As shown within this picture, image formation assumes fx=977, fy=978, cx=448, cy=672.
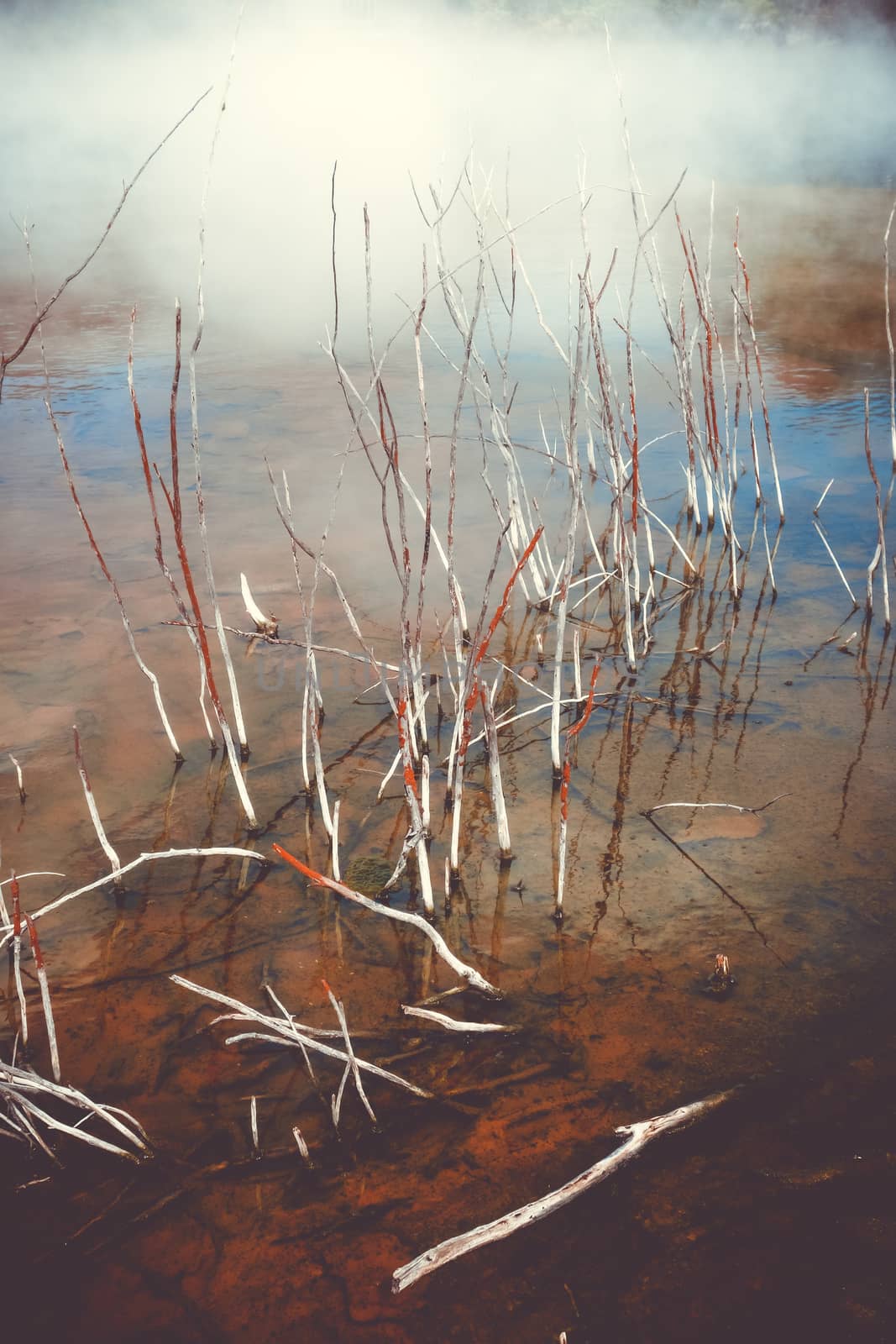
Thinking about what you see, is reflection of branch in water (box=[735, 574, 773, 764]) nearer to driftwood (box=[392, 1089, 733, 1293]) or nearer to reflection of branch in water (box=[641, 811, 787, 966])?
reflection of branch in water (box=[641, 811, 787, 966])

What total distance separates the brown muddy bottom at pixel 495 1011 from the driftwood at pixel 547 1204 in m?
0.03

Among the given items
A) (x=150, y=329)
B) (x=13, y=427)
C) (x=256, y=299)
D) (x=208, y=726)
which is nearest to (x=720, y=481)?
(x=208, y=726)

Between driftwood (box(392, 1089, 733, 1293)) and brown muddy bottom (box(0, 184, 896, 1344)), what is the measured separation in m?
0.03

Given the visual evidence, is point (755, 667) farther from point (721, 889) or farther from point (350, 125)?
point (350, 125)

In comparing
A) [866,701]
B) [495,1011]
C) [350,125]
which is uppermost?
[350,125]

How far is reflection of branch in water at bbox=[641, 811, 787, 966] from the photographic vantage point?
1.59 metres

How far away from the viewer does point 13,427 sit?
4.45 meters

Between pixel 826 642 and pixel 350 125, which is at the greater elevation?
pixel 350 125

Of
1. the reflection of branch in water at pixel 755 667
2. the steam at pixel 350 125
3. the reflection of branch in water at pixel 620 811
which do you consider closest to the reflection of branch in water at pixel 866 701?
the reflection of branch in water at pixel 755 667

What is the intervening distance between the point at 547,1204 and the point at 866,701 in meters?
1.51

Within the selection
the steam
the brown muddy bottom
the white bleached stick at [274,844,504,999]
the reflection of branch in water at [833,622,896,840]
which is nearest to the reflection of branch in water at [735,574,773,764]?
the brown muddy bottom

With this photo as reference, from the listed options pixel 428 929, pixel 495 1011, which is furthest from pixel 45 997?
pixel 495 1011

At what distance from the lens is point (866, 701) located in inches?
89.0

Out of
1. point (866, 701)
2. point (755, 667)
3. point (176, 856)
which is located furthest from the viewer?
point (755, 667)
